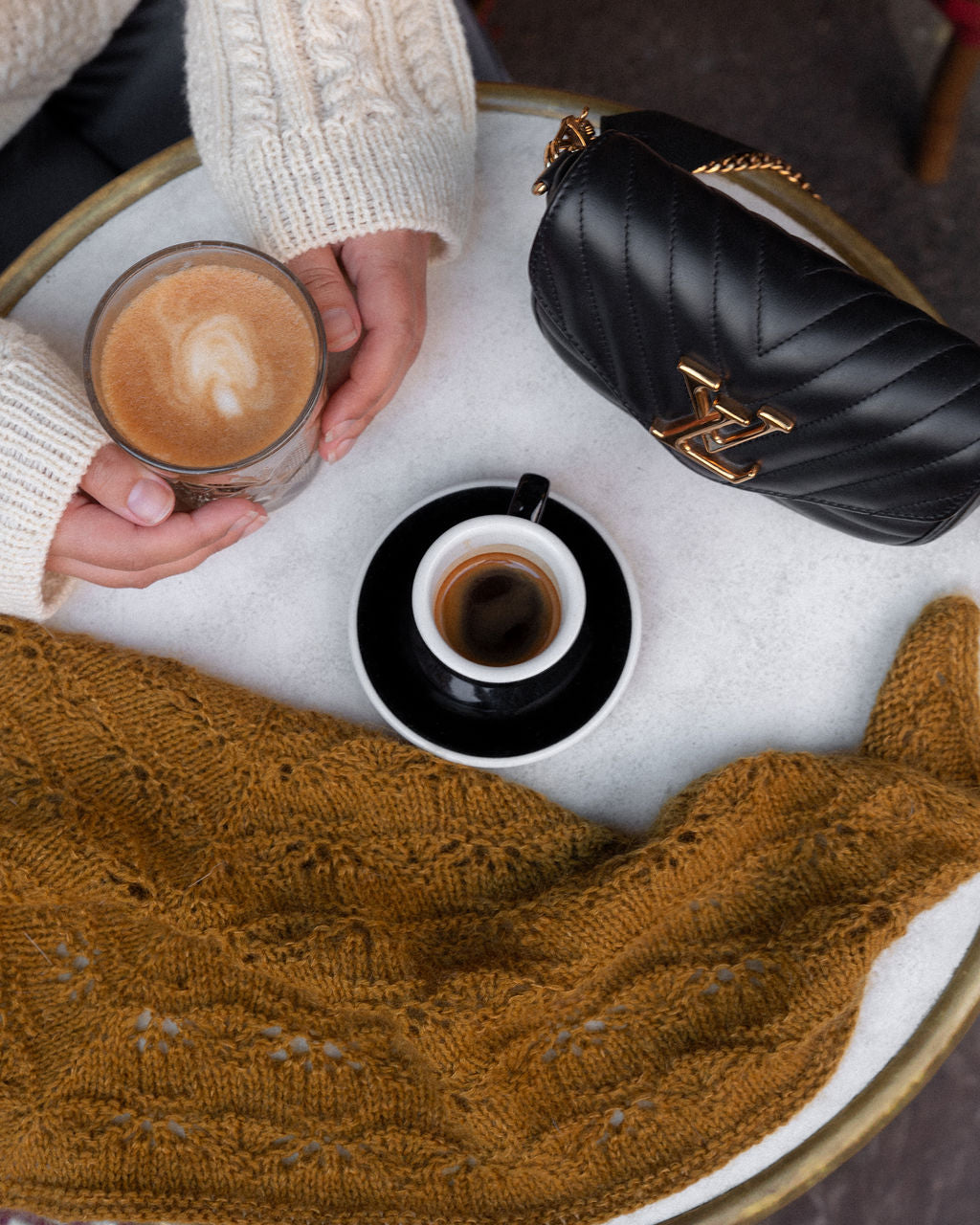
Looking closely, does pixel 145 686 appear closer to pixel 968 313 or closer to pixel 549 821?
pixel 549 821

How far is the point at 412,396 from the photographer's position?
2.27 feet

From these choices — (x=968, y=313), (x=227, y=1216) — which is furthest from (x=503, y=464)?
(x=968, y=313)

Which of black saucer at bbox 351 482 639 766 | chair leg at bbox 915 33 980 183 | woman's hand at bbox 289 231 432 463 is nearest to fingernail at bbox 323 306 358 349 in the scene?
woman's hand at bbox 289 231 432 463

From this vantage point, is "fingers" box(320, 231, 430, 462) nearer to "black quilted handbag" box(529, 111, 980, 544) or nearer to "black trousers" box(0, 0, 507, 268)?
"black quilted handbag" box(529, 111, 980, 544)

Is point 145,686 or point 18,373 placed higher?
point 18,373

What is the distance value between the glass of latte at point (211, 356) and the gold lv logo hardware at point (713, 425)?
8.5 inches

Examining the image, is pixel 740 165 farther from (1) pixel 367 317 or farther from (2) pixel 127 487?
(2) pixel 127 487

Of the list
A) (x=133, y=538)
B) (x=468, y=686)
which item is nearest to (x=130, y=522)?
(x=133, y=538)

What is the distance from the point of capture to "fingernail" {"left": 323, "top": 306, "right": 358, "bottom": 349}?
634mm

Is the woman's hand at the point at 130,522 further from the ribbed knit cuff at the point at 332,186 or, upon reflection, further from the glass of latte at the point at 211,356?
the ribbed knit cuff at the point at 332,186

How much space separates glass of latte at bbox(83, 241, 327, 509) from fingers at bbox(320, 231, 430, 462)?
53mm

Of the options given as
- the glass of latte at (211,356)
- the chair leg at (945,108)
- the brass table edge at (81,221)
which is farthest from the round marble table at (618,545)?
the chair leg at (945,108)

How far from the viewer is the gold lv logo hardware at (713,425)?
50 cm

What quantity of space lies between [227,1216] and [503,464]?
52 centimetres
